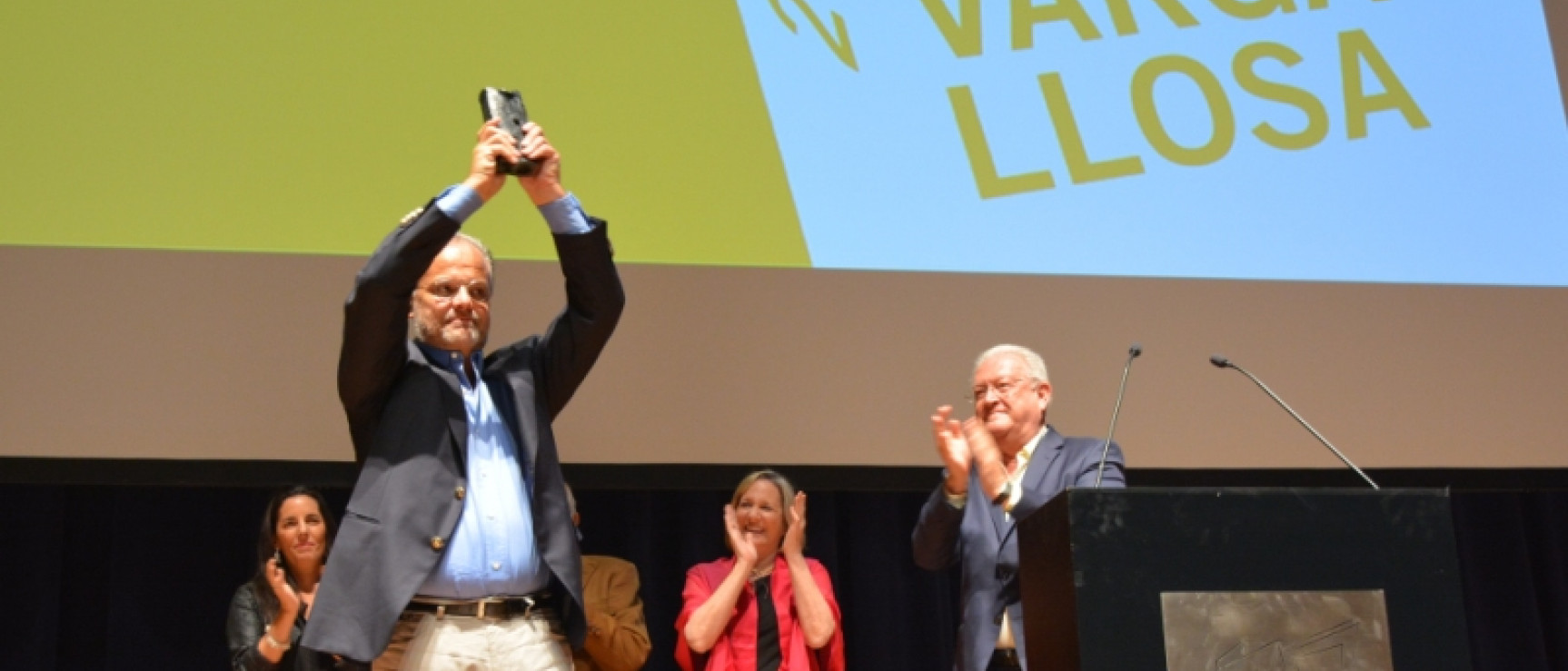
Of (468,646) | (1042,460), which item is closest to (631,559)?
(1042,460)

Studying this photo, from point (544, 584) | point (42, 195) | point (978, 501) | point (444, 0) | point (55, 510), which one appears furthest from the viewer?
point (55, 510)

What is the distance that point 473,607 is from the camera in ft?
6.73

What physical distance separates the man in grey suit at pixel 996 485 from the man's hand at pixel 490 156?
0.85 m

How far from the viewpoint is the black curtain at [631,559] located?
3.77 m

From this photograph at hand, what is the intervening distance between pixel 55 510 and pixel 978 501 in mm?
2343

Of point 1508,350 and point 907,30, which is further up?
point 907,30

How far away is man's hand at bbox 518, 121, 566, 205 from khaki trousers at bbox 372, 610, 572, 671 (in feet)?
1.90

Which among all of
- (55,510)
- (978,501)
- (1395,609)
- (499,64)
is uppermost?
(499,64)

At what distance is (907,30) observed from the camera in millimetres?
3598

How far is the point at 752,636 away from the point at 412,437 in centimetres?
134

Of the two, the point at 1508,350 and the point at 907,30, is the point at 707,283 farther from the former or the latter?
the point at 1508,350

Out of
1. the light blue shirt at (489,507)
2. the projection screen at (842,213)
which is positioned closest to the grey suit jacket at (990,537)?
the projection screen at (842,213)

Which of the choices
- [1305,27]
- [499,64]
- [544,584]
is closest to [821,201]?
[499,64]

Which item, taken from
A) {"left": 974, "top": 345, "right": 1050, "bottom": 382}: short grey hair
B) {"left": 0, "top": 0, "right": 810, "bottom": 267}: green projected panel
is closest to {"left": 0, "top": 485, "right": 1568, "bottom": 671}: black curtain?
{"left": 0, "top": 0, "right": 810, "bottom": 267}: green projected panel
